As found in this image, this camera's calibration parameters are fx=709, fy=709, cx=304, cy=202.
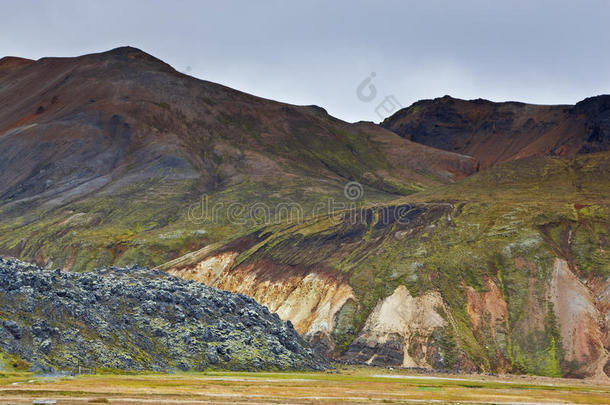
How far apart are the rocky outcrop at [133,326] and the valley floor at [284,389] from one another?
164 inches

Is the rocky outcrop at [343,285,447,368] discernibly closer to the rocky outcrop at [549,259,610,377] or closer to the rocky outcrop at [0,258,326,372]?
the rocky outcrop at [0,258,326,372]

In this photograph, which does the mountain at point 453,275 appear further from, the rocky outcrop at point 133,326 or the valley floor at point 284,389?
the rocky outcrop at point 133,326

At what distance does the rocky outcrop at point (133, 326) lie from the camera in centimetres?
6988

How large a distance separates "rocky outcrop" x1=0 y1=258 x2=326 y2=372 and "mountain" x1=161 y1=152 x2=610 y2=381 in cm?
2227

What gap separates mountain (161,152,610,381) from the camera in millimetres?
103875

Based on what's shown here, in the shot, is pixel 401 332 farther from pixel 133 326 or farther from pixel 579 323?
pixel 133 326

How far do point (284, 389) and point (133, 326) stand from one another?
2465cm

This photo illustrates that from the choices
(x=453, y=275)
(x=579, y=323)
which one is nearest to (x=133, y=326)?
(x=453, y=275)

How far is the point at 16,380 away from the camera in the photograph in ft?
193

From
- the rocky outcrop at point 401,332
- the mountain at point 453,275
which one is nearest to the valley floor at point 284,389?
the rocky outcrop at point 401,332

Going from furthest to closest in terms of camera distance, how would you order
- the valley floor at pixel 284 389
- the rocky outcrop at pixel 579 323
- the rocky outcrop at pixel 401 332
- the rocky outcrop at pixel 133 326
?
the rocky outcrop at pixel 401 332 → the rocky outcrop at pixel 579 323 → the rocky outcrop at pixel 133 326 → the valley floor at pixel 284 389

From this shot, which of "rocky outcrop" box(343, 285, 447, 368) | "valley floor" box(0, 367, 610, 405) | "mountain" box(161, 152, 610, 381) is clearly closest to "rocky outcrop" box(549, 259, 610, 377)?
"mountain" box(161, 152, 610, 381)

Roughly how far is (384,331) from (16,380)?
61.9m

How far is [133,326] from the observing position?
80.2 m
